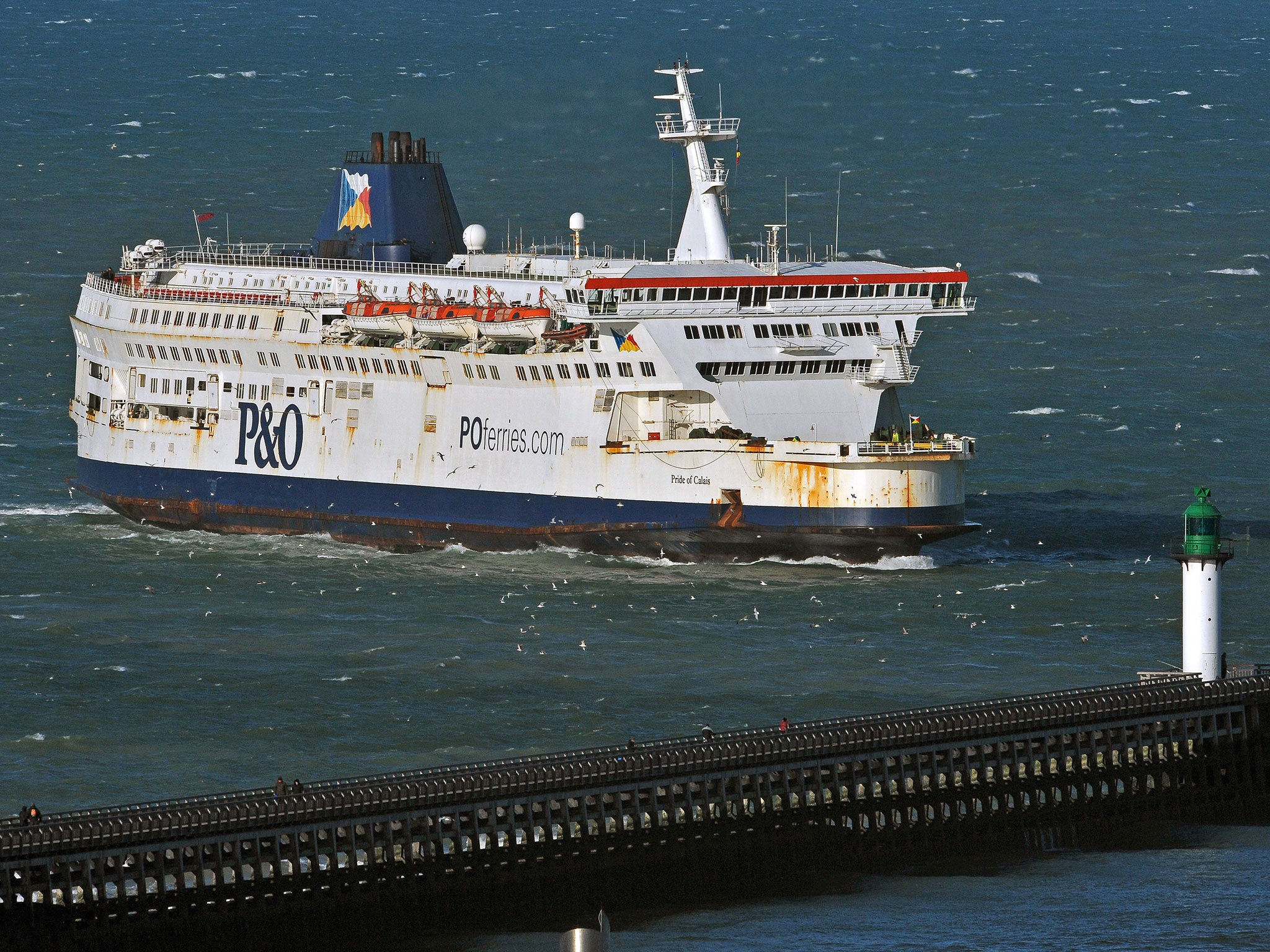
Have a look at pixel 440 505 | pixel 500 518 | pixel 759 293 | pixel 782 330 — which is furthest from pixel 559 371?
pixel 782 330

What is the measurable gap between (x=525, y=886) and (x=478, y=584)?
23.1 metres

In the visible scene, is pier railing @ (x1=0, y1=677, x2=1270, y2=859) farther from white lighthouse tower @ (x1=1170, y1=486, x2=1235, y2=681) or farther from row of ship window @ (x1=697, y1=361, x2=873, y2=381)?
row of ship window @ (x1=697, y1=361, x2=873, y2=381)

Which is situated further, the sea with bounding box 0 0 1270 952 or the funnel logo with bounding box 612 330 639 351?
the funnel logo with bounding box 612 330 639 351

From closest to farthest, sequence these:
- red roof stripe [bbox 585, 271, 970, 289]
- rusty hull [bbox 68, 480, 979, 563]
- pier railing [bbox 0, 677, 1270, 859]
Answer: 1. pier railing [bbox 0, 677, 1270, 859]
2. rusty hull [bbox 68, 480, 979, 563]
3. red roof stripe [bbox 585, 271, 970, 289]

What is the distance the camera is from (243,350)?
74.1 meters

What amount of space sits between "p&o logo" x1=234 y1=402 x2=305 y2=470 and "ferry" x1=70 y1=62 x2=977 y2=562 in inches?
3.5

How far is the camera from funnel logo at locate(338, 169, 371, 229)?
7769cm

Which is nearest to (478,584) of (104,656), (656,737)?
(104,656)

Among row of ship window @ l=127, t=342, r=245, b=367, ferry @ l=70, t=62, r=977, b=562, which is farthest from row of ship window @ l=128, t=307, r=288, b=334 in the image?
row of ship window @ l=127, t=342, r=245, b=367

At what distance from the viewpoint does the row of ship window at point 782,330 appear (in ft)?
215

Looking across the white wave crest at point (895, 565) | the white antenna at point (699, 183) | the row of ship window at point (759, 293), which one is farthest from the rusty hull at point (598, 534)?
the white antenna at point (699, 183)

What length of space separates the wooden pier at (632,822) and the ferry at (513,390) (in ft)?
57.4

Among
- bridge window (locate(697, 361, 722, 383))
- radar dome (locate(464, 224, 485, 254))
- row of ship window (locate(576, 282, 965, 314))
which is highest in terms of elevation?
radar dome (locate(464, 224, 485, 254))

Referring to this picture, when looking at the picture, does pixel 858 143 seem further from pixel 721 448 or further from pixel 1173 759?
pixel 1173 759
